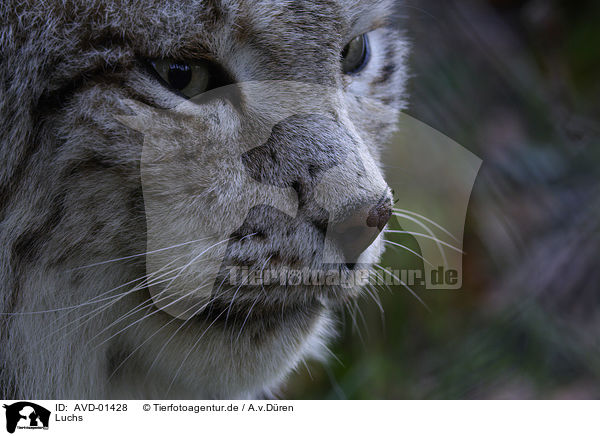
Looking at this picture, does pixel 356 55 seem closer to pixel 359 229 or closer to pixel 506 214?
pixel 359 229

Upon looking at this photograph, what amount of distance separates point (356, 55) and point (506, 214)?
481 mm

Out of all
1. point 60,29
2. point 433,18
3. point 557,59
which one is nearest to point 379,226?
point 60,29

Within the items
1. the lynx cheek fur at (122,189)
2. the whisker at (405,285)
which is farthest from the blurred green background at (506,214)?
the lynx cheek fur at (122,189)

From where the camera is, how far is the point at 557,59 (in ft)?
4.28

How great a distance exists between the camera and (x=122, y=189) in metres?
0.82

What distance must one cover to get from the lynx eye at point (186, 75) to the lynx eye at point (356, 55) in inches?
9.8

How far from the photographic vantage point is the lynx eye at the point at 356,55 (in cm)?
100

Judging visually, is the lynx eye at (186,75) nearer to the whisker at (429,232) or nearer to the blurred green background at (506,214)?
the whisker at (429,232)

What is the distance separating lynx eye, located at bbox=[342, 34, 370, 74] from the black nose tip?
0.28 m
